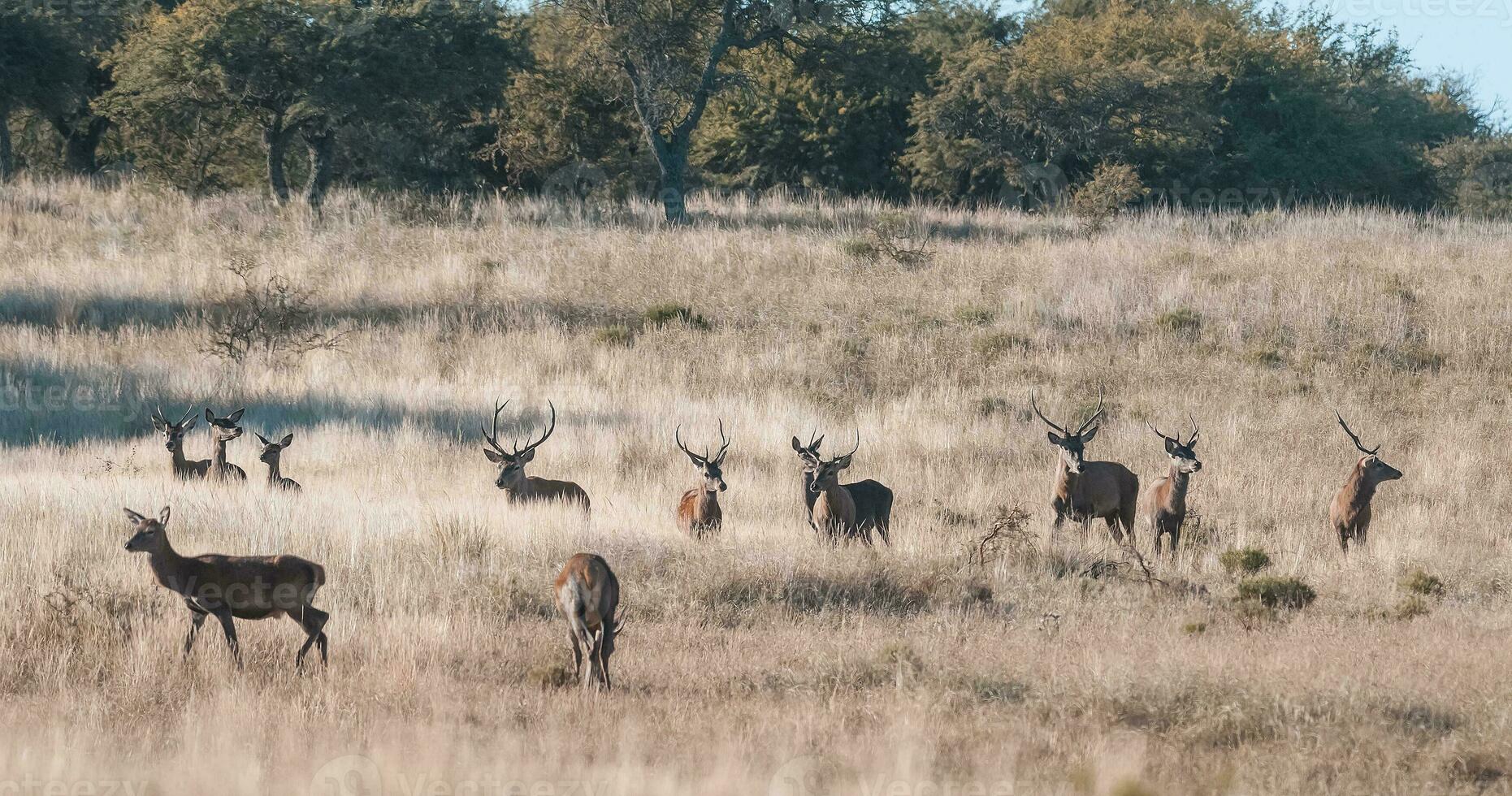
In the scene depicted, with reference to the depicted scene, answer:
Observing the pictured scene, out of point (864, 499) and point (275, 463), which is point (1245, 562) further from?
point (275, 463)

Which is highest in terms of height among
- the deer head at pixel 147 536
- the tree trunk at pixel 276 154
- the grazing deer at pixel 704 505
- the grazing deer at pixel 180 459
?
the tree trunk at pixel 276 154

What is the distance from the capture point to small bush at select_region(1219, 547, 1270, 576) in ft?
39.3

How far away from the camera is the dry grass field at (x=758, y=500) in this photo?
7262 mm

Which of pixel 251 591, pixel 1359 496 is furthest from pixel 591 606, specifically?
pixel 1359 496

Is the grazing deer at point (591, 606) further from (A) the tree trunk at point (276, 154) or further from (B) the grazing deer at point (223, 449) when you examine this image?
(A) the tree trunk at point (276, 154)

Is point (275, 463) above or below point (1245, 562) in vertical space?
below

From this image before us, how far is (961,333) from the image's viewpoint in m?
22.9

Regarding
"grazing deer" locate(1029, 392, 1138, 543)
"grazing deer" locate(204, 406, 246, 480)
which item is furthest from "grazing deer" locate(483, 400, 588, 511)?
"grazing deer" locate(1029, 392, 1138, 543)

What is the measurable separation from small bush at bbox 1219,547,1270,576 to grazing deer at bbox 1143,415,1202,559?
2.36 ft

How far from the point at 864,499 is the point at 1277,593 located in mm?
3848

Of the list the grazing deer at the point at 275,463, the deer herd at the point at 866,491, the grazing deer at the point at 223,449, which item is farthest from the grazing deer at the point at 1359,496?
the grazing deer at the point at 223,449

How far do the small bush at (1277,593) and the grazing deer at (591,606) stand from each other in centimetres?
515

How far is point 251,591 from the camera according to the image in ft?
28.0

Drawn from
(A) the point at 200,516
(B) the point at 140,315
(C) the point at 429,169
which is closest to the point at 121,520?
(A) the point at 200,516
